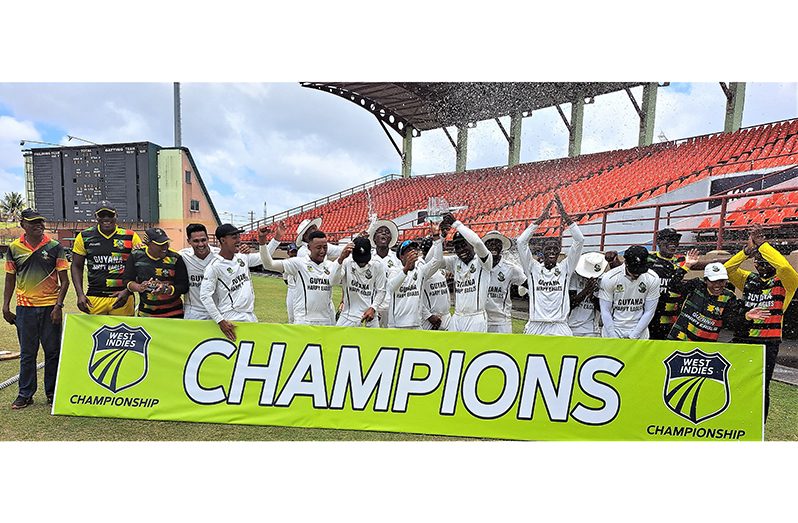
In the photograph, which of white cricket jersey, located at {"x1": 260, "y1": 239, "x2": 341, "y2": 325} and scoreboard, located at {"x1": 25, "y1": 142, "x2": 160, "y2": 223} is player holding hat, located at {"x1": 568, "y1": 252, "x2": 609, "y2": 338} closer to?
white cricket jersey, located at {"x1": 260, "y1": 239, "x2": 341, "y2": 325}

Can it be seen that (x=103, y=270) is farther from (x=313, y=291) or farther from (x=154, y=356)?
(x=313, y=291)

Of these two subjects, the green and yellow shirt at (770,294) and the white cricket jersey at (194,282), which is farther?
the white cricket jersey at (194,282)

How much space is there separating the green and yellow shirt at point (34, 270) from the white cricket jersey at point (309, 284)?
2.09 m

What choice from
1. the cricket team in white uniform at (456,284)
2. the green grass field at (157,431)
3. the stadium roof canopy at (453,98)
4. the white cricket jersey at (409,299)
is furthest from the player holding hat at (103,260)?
the stadium roof canopy at (453,98)

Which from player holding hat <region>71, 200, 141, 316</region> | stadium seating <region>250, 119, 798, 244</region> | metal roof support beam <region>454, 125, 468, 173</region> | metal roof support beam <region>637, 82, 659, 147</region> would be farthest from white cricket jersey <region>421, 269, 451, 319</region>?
metal roof support beam <region>454, 125, 468, 173</region>

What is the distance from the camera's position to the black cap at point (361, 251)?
4277 mm

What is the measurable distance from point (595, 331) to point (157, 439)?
14.3 feet

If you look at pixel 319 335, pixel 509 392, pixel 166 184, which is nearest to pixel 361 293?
pixel 319 335

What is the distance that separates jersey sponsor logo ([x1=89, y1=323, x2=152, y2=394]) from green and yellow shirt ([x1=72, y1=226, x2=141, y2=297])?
67 cm

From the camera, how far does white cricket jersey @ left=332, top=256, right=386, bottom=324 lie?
443 cm

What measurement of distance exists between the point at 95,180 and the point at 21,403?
16030 mm

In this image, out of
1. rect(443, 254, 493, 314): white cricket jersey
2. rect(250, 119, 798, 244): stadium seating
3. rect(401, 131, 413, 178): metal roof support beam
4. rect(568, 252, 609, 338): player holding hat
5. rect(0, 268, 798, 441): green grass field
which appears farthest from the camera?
rect(401, 131, 413, 178): metal roof support beam

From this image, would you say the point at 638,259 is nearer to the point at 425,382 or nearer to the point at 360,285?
the point at 425,382

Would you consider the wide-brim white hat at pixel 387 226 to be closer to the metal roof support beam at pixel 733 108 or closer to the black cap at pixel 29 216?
the black cap at pixel 29 216
